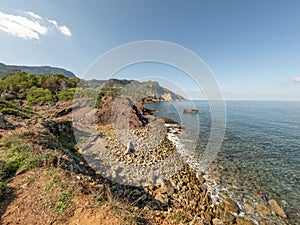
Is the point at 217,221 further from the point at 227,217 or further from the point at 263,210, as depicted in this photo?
the point at 263,210

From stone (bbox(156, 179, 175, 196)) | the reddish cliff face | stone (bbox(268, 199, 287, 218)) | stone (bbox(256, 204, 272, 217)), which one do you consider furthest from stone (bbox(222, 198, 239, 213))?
the reddish cliff face

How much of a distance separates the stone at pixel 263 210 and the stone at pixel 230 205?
0.99 meters

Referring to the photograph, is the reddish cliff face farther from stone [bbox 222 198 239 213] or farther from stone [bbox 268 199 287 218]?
stone [bbox 268 199 287 218]

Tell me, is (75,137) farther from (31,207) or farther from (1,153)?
(31,207)

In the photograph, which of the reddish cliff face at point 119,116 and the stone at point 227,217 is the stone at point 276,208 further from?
the reddish cliff face at point 119,116

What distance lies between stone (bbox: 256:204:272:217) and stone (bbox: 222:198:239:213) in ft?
3.26

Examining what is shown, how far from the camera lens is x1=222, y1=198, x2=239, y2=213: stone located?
680 centimetres

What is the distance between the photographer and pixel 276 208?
23.2 ft

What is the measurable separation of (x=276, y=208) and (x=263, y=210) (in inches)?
Answer: 30.4

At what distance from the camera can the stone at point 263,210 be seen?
671cm

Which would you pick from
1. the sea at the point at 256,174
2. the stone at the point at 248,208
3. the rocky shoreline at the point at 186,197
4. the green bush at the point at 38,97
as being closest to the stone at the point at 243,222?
the rocky shoreline at the point at 186,197

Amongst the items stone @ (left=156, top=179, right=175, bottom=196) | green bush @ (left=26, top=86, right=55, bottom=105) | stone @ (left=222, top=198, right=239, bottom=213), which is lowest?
stone @ (left=222, top=198, right=239, bottom=213)

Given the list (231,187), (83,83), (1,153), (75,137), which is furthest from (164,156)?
(83,83)

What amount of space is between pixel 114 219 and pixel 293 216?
8.42 meters
